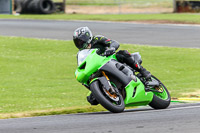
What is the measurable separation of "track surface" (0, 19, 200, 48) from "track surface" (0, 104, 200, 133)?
14371mm

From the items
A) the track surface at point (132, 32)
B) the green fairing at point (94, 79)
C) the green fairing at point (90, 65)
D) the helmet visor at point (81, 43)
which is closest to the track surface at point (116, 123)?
the green fairing at point (94, 79)

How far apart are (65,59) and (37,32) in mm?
9485

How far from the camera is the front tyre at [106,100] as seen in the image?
827 centimetres

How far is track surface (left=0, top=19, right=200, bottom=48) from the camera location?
2422 centimetres

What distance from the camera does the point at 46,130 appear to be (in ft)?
22.6

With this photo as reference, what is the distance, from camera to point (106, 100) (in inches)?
326

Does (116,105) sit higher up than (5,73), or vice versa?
(116,105)

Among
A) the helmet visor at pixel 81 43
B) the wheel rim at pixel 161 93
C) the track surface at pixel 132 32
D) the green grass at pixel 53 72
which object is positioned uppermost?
the helmet visor at pixel 81 43

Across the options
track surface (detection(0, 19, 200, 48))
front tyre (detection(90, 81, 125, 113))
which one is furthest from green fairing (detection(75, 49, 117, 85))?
track surface (detection(0, 19, 200, 48))

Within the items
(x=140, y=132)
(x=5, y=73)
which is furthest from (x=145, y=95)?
(x=5, y=73)

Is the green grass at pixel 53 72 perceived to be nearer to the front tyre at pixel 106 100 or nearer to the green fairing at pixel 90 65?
the green fairing at pixel 90 65

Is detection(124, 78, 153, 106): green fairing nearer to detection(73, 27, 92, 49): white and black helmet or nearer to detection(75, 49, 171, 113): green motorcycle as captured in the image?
detection(75, 49, 171, 113): green motorcycle

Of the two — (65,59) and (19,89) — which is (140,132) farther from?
(65,59)

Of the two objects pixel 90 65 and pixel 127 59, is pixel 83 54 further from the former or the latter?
pixel 127 59
